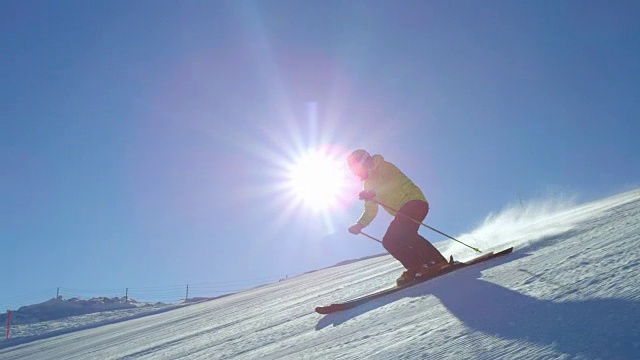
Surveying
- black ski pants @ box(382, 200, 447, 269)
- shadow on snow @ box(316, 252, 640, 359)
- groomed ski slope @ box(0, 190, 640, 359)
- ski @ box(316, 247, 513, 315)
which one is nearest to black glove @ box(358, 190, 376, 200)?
black ski pants @ box(382, 200, 447, 269)

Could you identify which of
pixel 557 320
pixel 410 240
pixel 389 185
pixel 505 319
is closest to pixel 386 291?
pixel 410 240

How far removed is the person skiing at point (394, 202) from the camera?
5.63 meters

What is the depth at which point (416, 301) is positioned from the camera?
329 cm

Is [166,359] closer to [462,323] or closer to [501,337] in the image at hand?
[462,323]

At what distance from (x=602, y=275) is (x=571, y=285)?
0.15m

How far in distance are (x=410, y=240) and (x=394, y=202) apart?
598mm

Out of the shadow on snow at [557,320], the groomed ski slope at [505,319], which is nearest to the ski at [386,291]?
the groomed ski slope at [505,319]

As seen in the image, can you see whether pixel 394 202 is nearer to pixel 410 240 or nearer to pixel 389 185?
pixel 389 185

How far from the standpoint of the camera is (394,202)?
6.02 m

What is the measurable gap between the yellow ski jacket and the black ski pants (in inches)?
5.3

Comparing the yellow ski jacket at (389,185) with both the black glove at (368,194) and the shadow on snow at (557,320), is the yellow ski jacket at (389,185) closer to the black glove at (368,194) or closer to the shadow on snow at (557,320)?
the black glove at (368,194)

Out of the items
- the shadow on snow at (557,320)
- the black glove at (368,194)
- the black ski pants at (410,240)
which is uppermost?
the black glove at (368,194)

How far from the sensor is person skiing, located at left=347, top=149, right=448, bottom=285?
18.5ft

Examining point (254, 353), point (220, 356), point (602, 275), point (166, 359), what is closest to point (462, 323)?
point (602, 275)
